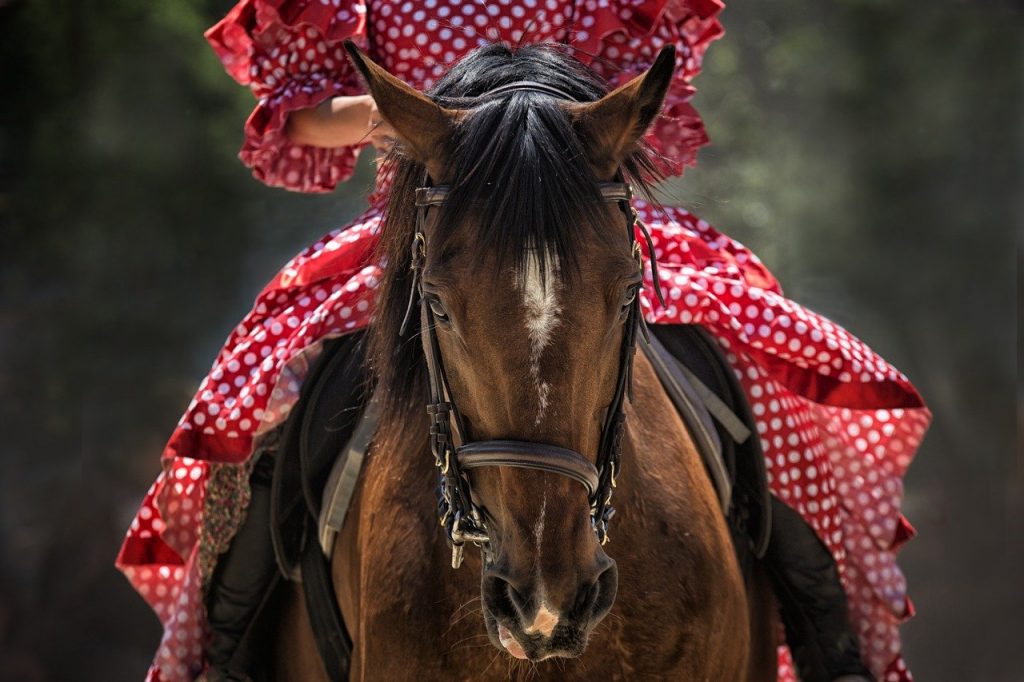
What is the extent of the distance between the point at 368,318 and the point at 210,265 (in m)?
4.67

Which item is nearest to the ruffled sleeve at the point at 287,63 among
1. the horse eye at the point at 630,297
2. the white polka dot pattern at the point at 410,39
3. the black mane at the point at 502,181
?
the white polka dot pattern at the point at 410,39

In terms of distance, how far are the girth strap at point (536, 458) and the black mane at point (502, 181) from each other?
0.27 m

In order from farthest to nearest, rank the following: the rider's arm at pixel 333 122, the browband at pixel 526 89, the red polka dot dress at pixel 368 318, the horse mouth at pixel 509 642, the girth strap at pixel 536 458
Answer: the rider's arm at pixel 333 122, the red polka dot dress at pixel 368 318, the browband at pixel 526 89, the horse mouth at pixel 509 642, the girth strap at pixel 536 458

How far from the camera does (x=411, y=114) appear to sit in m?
2.28

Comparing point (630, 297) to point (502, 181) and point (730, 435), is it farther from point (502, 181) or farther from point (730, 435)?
point (730, 435)

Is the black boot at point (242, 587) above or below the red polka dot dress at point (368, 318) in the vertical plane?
below

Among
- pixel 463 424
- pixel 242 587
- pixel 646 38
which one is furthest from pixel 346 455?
pixel 646 38

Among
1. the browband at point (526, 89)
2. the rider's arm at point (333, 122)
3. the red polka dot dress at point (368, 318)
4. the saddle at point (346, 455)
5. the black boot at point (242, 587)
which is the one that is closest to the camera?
the browband at point (526, 89)

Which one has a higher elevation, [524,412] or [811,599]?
[524,412]

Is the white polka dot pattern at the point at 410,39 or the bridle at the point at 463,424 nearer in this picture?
the bridle at the point at 463,424

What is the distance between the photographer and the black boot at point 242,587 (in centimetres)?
329

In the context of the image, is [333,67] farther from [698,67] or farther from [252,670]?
[252,670]

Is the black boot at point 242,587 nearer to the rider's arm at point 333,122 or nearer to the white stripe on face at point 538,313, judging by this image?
the rider's arm at point 333,122

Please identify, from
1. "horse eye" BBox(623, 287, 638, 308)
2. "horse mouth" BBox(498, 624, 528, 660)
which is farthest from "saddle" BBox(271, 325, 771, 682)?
"horse mouth" BBox(498, 624, 528, 660)
